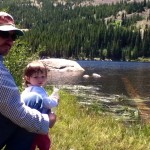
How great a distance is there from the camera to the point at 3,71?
405 centimetres

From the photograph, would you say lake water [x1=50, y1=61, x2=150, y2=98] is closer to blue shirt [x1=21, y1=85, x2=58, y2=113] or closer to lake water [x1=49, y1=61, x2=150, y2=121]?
lake water [x1=49, y1=61, x2=150, y2=121]

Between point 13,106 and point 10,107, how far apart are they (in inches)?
1.3

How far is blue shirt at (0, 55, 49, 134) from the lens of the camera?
13.0 feet

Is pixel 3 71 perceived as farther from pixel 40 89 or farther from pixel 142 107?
pixel 142 107

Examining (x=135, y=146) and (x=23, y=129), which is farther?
(x=135, y=146)

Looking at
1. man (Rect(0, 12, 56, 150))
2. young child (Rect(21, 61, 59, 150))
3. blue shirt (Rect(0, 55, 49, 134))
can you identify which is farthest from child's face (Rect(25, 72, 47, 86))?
blue shirt (Rect(0, 55, 49, 134))

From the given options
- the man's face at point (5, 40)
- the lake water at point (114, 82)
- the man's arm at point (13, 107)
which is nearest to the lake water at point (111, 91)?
the lake water at point (114, 82)

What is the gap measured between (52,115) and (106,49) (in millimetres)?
189341

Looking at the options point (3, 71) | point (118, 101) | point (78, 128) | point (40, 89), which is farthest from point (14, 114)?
point (118, 101)

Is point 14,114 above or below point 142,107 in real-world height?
above

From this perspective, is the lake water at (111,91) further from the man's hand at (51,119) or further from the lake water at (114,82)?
the man's hand at (51,119)

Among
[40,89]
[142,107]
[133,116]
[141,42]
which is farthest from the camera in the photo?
[141,42]

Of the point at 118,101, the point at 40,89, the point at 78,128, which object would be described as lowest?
the point at 118,101

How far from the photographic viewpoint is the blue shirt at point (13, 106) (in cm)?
397
